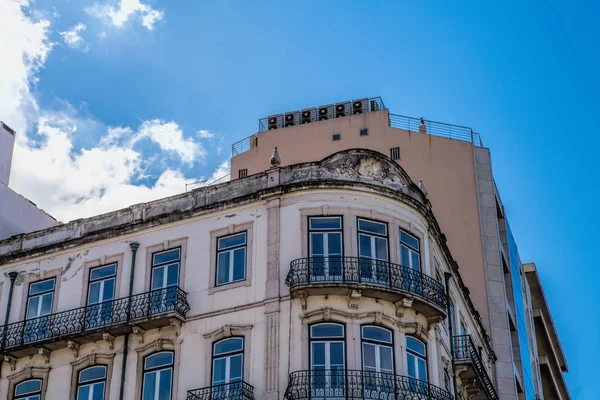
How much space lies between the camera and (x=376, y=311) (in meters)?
32.2

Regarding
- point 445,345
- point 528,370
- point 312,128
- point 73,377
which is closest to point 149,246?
point 73,377

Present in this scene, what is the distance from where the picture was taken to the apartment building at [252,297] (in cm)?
3166

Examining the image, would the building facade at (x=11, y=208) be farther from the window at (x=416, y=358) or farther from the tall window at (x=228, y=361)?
the window at (x=416, y=358)

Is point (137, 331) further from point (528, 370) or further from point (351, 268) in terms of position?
point (528, 370)

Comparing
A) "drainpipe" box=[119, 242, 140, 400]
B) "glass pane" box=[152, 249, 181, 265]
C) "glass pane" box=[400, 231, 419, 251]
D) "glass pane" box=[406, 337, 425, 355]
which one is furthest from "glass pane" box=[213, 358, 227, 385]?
"glass pane" box=[400, 231, 419, 251]

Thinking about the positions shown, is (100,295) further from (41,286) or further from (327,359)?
(327,359)

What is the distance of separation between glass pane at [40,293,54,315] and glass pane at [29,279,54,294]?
0.24 metres

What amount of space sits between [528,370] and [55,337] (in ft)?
97.1

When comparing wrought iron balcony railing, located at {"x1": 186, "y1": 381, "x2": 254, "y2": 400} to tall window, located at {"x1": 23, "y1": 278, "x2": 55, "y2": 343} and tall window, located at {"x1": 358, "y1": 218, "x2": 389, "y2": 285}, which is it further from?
tall window, located at {"x1": 23, "y1": 278, "x2": 55, "y2": 343}

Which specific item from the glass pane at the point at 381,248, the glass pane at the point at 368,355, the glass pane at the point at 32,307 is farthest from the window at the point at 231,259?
the glass pane at the point at 32,307

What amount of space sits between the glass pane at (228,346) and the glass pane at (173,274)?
3137 millimetres

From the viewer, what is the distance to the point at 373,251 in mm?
33438

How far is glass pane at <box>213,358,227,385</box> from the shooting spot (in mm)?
32000

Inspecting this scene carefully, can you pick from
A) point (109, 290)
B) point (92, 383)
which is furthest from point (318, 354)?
point (109, 290)
